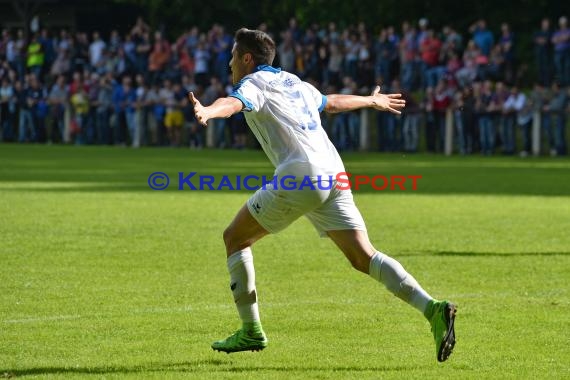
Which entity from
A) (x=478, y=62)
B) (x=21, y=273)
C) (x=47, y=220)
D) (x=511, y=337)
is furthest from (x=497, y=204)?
(x=478, y=62)

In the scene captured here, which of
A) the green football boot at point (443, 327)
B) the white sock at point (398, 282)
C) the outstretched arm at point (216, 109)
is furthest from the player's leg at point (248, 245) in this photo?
the green football boot at point (443, 327)

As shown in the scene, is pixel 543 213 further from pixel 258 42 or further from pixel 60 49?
pixel 60 49

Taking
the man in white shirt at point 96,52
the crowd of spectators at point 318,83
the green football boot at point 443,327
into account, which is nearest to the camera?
the green football boot at point 443,327

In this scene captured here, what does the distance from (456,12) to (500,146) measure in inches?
416

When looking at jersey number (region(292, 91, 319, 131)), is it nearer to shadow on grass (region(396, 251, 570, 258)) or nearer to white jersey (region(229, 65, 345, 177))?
white jersey (region(229, 65, 345, 177))

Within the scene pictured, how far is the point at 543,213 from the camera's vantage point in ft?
58.5

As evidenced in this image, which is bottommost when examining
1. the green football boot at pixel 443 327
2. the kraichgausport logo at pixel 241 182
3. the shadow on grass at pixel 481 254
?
the kraichgausport logo at pixel 241 182

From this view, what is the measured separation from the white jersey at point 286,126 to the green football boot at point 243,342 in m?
0.99

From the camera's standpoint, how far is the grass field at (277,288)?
7.64m

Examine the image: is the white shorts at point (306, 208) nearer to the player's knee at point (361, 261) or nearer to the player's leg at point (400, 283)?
the player's leg at point (400, 283)

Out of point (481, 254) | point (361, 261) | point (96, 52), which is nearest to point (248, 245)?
point (361, 261)

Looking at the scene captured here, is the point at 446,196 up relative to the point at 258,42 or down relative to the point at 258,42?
down

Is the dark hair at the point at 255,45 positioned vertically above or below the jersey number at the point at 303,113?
above

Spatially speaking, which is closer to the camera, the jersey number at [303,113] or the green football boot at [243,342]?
the jersey number at [303,113]
